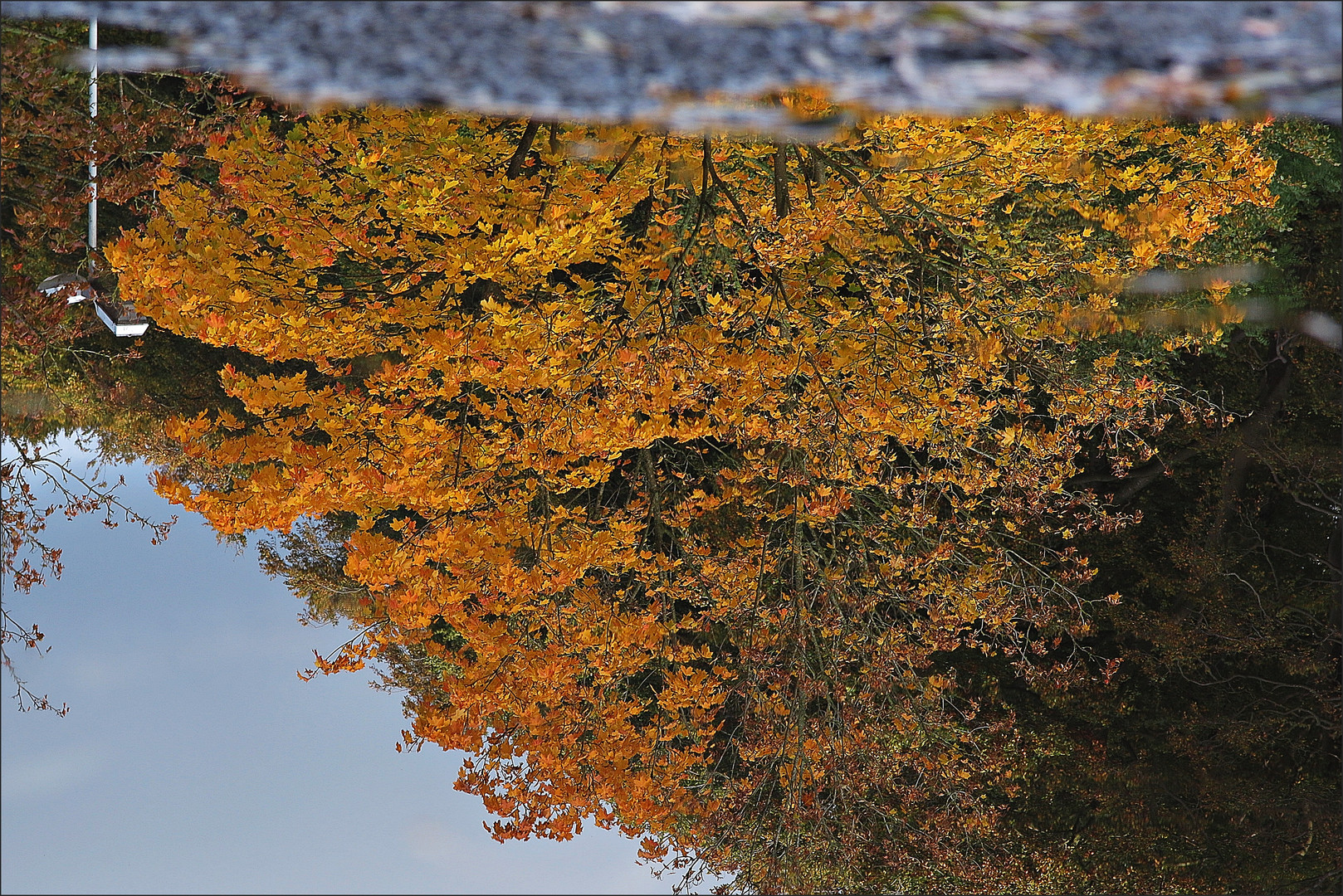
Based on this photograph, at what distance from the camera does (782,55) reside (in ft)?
9.39

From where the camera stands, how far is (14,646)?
7.10 metres

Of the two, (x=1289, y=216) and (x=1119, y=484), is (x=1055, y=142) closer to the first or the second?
(x=1289, y=216)

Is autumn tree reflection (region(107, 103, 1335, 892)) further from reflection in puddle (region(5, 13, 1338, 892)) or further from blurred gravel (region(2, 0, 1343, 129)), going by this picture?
blurred gravel (region(2, 0, 1343, 129))

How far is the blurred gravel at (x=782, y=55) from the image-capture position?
2.71m

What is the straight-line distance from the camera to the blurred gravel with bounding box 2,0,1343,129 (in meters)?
2.71

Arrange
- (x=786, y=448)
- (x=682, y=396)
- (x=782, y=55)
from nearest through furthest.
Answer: (x=782, y=55)
(x=682, y=396)
(x=786, y=448)

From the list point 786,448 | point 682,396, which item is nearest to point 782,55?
point 682,396

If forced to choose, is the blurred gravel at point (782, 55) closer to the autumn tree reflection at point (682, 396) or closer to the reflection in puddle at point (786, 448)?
the reflection in puddle at point (786, 448)

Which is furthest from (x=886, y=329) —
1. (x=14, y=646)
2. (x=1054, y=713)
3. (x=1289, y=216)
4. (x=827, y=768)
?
(x=14, y=646)

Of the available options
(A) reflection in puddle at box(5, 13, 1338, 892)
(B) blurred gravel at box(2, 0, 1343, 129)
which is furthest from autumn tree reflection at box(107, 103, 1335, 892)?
(B) blurred gravel at box(2, 0, 1343, 129)

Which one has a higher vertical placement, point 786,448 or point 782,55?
point 786,448

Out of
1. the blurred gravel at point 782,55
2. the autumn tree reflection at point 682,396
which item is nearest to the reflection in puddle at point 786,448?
the autumn tree reflection at point 682,396

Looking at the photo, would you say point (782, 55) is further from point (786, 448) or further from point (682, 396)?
point (786, 448)

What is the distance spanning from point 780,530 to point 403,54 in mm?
5604
